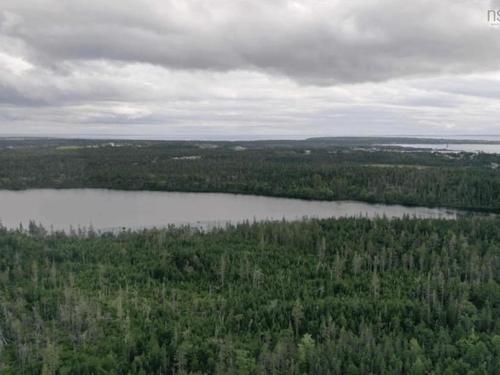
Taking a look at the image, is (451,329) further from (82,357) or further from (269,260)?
(82,357)

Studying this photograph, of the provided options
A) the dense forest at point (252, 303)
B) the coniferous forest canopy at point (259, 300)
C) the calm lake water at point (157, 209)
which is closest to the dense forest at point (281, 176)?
the calm lake water at point (157, 209)

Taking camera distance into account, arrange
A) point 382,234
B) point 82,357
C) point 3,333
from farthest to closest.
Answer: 1. point 382,234
2. point 3,333
3. point 82,357

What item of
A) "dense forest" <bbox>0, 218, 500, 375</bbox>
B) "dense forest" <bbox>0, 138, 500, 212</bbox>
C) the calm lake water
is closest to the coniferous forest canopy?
"dense forest" <bbox>0, 218, 500, 375</bbox>

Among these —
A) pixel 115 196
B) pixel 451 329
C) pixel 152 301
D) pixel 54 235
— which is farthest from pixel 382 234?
pixel 115 196

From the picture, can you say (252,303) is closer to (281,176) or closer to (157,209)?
(157,209)

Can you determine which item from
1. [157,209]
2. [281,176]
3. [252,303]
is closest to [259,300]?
[252,303]
